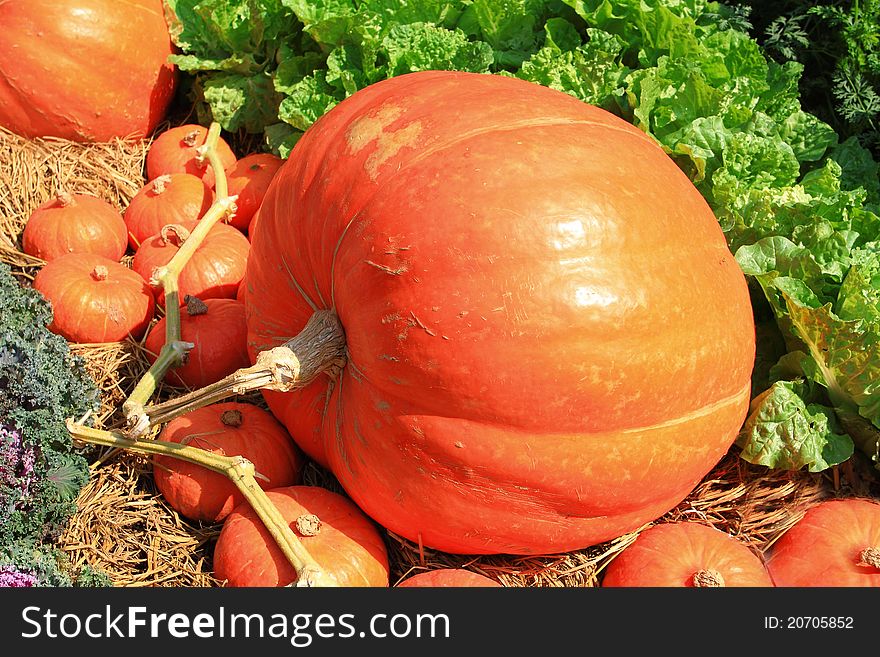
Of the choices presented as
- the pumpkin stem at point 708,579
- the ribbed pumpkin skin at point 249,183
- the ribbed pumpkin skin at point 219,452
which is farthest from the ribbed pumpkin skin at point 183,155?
the pumpkin stem at point 708,579

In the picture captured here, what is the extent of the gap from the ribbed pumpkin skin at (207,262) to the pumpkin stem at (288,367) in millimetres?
1031

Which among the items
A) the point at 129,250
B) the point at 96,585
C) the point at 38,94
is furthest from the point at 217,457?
the point at 38,94

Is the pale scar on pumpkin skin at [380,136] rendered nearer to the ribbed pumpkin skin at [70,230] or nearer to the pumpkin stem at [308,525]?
the pumpkin stem at [308,525]

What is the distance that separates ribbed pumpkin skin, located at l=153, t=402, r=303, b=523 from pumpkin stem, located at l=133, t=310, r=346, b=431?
0.31 metres

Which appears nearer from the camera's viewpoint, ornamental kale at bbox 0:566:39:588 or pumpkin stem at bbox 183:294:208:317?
ornamental kale at bbox 0:566:39:588

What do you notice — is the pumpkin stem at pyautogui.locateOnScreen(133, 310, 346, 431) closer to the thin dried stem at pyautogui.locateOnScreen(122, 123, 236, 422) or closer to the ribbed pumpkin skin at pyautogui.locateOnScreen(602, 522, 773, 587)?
the thin dried stem at pyautogui.locateOnScreen(122, 123, 236, 422)

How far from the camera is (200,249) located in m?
3.65

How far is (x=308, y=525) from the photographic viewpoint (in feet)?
8.52

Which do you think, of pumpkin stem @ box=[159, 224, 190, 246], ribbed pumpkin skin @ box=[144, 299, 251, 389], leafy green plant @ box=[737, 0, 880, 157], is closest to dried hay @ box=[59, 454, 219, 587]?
ribbed pumpkin skin @ box=[144, 299, 251, 389]

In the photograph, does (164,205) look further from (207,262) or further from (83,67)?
(83,67)

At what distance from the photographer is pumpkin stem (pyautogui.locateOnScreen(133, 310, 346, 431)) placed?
2459 millimetres

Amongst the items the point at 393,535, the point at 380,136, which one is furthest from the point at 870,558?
the point at 380,136

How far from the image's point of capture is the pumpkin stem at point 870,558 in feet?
8.12

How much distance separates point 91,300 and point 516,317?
201 centimetres
